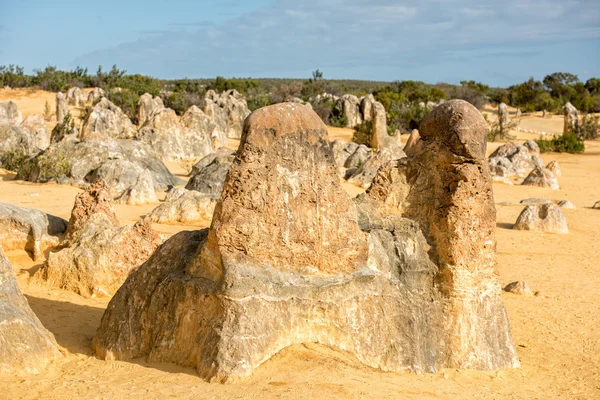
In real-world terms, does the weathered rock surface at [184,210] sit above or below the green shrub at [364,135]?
below

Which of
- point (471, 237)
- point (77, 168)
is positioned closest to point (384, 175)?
point (471, 237)

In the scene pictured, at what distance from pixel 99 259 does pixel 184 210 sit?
3.80 meters

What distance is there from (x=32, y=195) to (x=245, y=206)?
33.0ft

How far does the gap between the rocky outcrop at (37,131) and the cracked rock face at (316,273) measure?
1578 centimetres

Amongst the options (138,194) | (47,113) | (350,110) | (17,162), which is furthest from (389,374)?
(350,110)

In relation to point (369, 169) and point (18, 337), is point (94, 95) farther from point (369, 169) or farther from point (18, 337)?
point (18, 337)

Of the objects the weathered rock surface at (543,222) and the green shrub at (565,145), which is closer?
the weathered rock surface at (543,222)

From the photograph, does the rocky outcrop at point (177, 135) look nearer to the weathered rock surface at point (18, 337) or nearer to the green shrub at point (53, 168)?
the green shrub at point (53, 168)

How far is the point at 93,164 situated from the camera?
16203 millimetres

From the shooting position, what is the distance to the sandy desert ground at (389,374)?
15.6 ft

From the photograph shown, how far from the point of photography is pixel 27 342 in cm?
535

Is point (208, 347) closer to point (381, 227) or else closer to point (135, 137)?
point (381, 227)

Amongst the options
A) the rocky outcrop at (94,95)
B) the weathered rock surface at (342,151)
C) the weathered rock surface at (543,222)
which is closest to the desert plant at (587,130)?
the weathered rock surface at (342,151)

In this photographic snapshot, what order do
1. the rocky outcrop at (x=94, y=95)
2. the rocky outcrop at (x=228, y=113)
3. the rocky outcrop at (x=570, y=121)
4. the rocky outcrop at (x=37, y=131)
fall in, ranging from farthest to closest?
the rocky outcrop at (x=94, y=95)
the rocky outcrop at (x=570, y=121)
the rocky outcrop at (x=228, y=113)
the rocky outcrop at (x=37, y=131)
